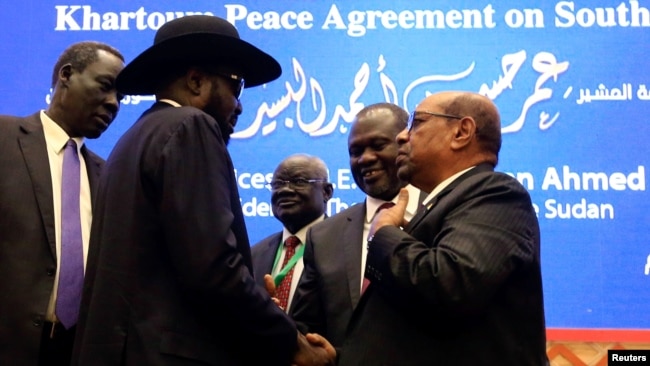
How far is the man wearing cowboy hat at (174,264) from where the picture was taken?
101 inches

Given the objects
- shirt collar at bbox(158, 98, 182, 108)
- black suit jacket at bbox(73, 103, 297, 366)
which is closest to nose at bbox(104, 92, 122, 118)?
shirt collar at bbox(158, 98, 182, 108)

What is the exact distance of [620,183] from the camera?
4.82 metres

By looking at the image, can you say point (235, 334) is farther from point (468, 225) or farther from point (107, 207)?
point (468, 225)

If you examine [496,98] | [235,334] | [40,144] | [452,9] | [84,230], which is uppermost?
[452,9]

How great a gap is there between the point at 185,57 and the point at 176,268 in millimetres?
692

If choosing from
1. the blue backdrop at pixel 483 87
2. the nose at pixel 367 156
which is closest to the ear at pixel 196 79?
the nose at pixel 367 156

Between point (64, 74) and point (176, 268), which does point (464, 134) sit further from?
point (64, 74)

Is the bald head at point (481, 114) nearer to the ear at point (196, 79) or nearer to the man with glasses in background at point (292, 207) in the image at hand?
the ear at point (196, 79)

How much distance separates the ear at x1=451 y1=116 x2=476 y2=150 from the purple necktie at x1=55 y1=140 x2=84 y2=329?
1370mm

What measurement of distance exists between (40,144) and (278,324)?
4.09ft

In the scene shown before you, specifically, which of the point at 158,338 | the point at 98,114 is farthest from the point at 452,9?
the point at 158,338

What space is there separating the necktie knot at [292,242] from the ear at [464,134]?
1.83 meters

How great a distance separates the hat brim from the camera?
9.39 ft

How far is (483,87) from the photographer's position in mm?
5004
